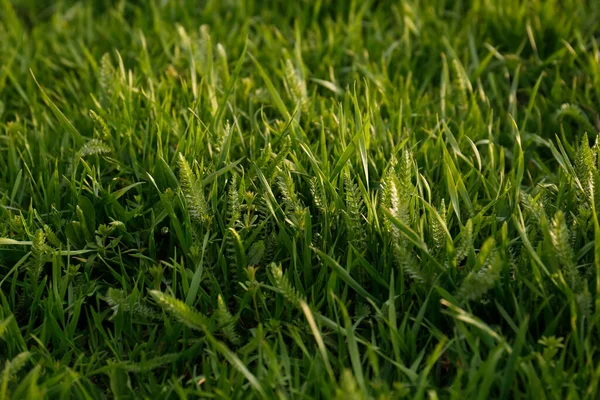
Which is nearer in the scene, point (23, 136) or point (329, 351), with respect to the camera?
point (329, 351)

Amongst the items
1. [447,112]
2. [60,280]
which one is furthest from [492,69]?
[60,280]

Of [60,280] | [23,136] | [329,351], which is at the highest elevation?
[23,136]

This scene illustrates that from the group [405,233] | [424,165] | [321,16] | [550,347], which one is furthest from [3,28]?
[550,347]

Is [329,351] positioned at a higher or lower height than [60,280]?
lower

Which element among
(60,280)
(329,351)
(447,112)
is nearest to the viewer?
(329,351)

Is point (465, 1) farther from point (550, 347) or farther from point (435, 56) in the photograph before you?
point (550, 347)

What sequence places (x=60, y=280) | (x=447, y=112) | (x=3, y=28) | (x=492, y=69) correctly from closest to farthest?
(x=60, y=280) < (x=447, y=112) < (x=492, y=69) < (x=3, y=28)
